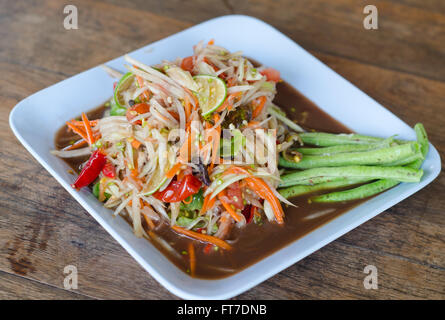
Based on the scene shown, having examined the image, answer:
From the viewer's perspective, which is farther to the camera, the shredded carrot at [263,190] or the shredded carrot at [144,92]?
the shredded carrot at [144,92]

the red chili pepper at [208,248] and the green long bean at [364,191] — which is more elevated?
the green long bean at [364,191]

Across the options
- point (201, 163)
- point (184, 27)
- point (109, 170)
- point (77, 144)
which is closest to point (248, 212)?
point (201, 163)

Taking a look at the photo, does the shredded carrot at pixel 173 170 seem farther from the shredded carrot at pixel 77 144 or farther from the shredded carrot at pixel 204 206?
the shredded carrot at pixel 77 144

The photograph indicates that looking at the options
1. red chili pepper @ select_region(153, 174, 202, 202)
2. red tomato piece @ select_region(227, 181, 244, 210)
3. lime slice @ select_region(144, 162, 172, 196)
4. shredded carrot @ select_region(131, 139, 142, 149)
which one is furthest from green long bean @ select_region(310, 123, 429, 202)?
shredded carrot @ select_region(131, 139, 142, 149)

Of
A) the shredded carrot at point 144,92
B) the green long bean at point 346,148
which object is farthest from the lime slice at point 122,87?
the green long bean at point 346,148

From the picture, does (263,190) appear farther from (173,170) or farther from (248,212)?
(173,170)

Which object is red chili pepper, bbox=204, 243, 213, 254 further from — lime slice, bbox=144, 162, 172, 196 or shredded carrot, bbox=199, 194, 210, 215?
lime slice, bbox=144, 162, 172, 196
